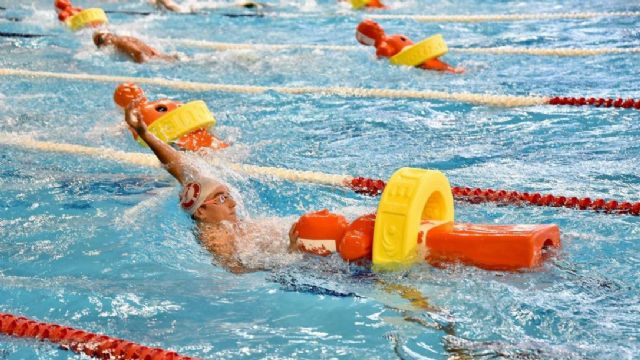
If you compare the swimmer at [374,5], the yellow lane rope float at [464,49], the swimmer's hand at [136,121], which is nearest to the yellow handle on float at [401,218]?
the swimmer's hand at [136,121]

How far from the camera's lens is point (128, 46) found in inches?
288

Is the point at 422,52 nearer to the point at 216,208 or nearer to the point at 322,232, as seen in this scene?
the point at 216,208

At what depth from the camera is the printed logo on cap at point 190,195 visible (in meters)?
3.57

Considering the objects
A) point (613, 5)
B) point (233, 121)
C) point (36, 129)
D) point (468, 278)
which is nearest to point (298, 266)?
point (468, 278)

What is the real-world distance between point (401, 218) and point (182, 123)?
213 centimetres

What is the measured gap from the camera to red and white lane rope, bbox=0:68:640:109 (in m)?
5.52

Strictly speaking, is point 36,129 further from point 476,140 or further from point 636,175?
point 636,175

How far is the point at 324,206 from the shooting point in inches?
163

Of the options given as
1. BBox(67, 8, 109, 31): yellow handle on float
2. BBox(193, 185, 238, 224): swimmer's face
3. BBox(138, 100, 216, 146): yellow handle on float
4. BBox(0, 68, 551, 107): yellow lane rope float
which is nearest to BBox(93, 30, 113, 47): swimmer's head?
BBox(0, 68, 551, 107): yellow lane rope float

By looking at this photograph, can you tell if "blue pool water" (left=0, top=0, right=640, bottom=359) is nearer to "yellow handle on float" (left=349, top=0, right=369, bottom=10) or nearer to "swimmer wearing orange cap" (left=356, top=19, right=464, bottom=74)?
"swimmer wearing orange cap" (left=356, top=19, right=464, bottom=74)

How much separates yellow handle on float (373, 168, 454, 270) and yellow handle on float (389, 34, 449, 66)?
11.6ft

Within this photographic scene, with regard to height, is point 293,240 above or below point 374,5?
below

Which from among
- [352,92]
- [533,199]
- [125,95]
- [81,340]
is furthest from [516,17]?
[81,340]

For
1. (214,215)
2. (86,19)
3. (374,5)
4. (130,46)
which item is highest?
(374,5)
